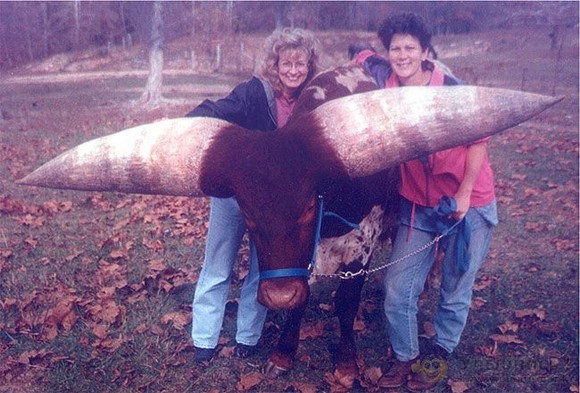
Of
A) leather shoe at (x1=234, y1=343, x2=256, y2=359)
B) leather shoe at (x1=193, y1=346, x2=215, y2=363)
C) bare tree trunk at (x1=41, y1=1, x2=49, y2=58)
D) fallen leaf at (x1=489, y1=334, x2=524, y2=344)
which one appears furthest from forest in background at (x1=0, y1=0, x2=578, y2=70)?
fallen leaf at (x1=489, y1=334, x2=524, y2=344)

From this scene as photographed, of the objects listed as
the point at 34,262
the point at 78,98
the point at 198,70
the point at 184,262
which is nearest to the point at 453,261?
the point at 184,262

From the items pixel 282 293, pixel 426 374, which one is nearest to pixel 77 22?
pixel 282 293

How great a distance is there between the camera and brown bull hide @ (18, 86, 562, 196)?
2.83 meters

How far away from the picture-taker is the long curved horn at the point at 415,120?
9.25 ft

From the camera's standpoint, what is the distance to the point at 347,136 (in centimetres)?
293

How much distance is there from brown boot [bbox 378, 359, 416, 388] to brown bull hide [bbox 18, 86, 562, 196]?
1752mm

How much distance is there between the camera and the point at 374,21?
27.7 feet

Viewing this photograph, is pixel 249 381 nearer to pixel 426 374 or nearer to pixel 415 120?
pixel 426 374

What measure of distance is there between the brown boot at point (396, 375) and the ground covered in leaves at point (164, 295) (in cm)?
9

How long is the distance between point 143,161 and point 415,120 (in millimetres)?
1514

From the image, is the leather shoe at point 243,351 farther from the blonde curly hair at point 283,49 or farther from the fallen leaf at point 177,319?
the blonde curly hair at point 283,49

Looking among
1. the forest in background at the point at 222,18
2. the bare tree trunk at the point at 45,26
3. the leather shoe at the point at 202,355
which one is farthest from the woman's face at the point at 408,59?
the bare tree trunk at the point at 45,26

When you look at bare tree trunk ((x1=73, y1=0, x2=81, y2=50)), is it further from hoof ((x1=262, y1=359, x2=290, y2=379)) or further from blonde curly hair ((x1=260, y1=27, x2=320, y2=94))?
hoof ((x1=262, y1=359, x2=290, y2=379))

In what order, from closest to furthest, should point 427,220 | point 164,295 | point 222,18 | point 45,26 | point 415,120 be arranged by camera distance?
point 415,120
point 427,220
point 164,295
point 45,26
point 222,18
